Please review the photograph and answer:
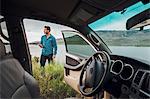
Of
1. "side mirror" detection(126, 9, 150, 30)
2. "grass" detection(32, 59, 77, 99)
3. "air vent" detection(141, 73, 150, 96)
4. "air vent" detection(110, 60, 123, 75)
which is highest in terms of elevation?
"side mirror" detection(126, 9, 150, 30)

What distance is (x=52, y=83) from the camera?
2.41m

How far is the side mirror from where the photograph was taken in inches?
54.0

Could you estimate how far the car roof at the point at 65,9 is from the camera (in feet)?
5.85

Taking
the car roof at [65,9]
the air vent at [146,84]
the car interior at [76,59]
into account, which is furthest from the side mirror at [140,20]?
the air vent at [146,84]

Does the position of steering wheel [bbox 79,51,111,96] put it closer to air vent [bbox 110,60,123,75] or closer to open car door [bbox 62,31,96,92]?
air vent [bbox 110,60,123,75]

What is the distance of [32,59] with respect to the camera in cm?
223

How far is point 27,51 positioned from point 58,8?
1.43 ft

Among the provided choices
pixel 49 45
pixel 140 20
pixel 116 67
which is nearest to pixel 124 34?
pixel 116 67

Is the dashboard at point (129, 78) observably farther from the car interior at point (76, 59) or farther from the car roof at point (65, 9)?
the car roof at point (65, 9)

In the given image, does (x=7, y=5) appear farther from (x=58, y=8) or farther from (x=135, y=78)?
(x=135, y=78)

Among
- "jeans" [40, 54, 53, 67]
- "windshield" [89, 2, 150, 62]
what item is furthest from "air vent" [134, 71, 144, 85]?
"jeans" [40, 54, 53, 67]

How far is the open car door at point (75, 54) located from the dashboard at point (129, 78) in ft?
1.90

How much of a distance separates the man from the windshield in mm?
349

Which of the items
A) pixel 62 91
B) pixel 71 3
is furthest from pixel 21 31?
pixel 62 91
